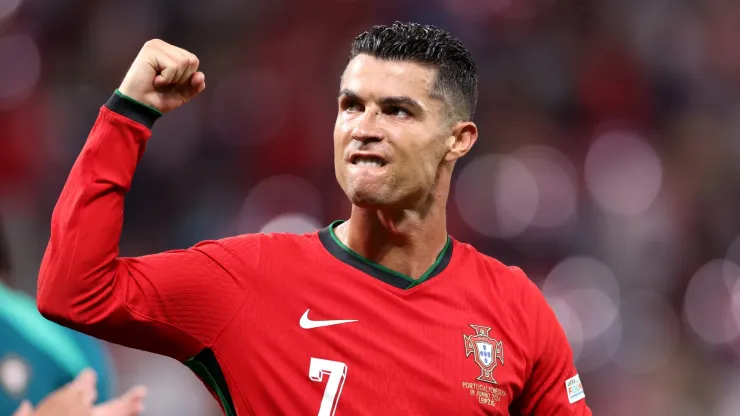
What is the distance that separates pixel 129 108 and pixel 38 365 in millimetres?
2065

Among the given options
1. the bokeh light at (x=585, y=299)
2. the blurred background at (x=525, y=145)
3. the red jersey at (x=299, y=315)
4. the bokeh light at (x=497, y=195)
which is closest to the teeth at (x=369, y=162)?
the red jersey at (x=299, y=315)

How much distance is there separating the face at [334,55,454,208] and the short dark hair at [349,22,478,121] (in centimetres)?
3

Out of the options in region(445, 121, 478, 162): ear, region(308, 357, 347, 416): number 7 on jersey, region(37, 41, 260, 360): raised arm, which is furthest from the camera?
region(445, 121, 478, 162): ear

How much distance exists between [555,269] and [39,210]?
3.92 meters

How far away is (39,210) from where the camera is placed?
20.4 feet

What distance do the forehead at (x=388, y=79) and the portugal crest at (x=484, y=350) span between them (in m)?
0.75

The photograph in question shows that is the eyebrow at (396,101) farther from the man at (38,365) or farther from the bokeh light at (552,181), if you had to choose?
the bokeh light at (552,181)

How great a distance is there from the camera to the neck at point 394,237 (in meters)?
2.85

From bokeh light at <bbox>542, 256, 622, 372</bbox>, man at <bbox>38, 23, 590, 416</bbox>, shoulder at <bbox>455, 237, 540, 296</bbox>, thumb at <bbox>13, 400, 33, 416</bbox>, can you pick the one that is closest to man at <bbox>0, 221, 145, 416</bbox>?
thumb at <bbox>13, 400, 33, 416</bbox>

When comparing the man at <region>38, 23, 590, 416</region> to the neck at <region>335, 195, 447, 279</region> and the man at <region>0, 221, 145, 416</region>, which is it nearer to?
the neck at <region>335, 195, 447, 279</region>

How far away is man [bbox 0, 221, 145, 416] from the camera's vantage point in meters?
3.75

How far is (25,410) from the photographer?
3730mm

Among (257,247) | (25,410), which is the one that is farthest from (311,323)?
(25,410)

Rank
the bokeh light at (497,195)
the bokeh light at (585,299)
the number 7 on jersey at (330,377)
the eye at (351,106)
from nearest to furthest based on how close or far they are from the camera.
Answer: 1. the number 7 on jersey at (330,377)
2. the eye at (351,106)
3. the bokeh light at (585,299)
4. the bokeh light at (497,195)
